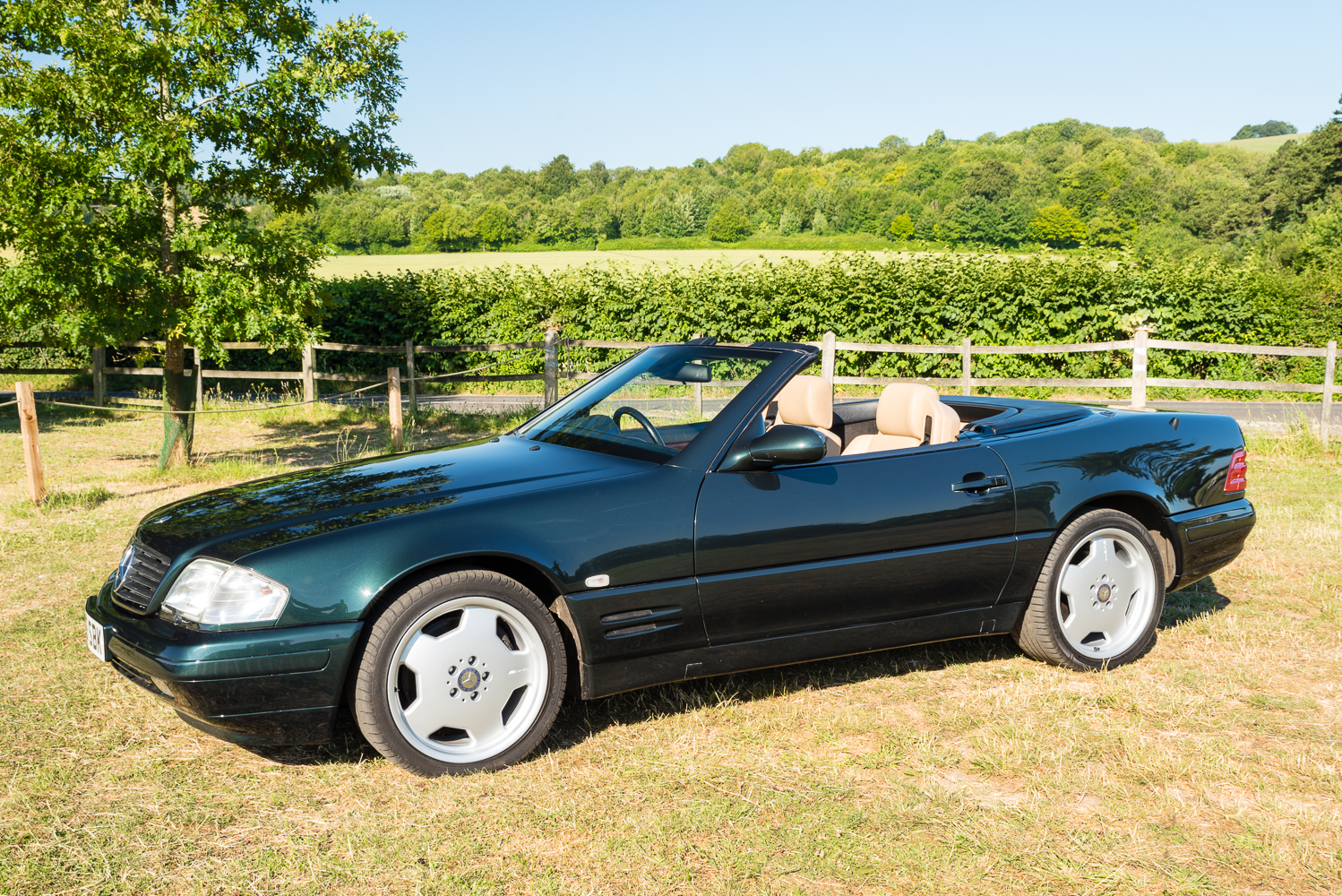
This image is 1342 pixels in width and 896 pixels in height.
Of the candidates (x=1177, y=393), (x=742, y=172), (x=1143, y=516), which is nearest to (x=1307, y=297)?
(x=1177, y=393)

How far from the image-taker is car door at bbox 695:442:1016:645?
12.1 ft

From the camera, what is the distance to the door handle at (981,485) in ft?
13.5

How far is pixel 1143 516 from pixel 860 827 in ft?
8.18

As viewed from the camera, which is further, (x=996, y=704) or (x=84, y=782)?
(x=996, y=704)

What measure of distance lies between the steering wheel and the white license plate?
2.09m

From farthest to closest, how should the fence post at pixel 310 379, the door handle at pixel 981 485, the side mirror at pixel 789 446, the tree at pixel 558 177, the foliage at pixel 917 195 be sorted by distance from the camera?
the tree at pixel 558 177
the foliage at pixel 917 195
the fence post at pixel 310 379
the door handle at pixel 981 485
the side mirror at pixel 789 446

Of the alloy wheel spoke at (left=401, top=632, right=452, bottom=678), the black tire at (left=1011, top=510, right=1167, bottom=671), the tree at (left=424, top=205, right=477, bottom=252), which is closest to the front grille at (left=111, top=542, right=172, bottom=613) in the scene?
the alloy wheel spoke at (left=401, top=632, right=452, bottom=678)

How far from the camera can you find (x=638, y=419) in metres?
4.29

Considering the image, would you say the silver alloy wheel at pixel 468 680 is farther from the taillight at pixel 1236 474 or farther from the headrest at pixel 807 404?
the taillight at pixel 1236 474

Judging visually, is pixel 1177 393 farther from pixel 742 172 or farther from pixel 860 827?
pixel 742 172

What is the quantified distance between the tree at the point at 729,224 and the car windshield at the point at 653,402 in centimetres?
4627

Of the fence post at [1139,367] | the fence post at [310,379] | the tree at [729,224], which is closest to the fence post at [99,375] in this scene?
the fence post at [310,379]

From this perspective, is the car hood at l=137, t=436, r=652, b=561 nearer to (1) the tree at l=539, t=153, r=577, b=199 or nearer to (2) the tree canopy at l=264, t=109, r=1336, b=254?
(2) the tree canopy at l=264, t=109, r=1336, b=254

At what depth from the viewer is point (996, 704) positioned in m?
4.10
